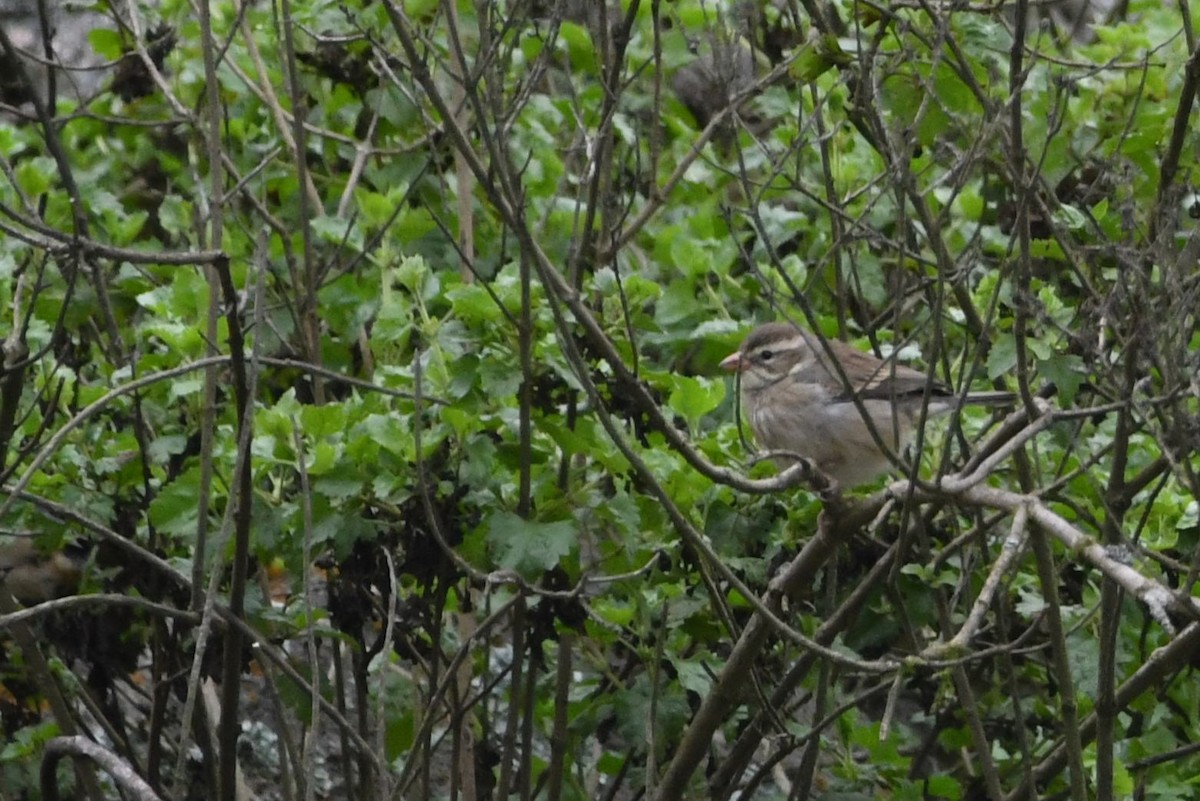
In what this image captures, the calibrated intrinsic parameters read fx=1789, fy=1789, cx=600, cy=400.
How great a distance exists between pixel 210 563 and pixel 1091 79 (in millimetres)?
2697

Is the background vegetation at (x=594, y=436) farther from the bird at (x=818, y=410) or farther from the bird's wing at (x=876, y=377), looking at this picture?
the bird at (x=818, y=410)

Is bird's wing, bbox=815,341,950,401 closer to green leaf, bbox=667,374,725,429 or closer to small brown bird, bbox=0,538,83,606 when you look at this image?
green leaf, bbox=667,374,725,429

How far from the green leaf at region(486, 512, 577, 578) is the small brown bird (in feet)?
4.50

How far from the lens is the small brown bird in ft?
15.9

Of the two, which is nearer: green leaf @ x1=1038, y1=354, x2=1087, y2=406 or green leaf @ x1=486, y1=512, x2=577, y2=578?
→ green leaf @ x1=1038, y1=354, x2=1087, y2=406

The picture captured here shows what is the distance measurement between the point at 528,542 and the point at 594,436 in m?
0.37

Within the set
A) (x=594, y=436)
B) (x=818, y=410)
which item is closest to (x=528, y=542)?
(x=594, y=436)

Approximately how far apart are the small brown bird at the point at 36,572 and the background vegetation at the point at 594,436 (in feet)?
0.65

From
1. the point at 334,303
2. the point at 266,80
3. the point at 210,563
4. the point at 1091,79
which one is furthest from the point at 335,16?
the point at 1091,79

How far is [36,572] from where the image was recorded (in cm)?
488

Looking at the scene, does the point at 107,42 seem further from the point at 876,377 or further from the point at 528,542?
the point at 876,377

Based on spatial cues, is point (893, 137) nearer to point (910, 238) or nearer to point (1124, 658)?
point (910, 238)

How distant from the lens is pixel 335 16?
5.25 meters

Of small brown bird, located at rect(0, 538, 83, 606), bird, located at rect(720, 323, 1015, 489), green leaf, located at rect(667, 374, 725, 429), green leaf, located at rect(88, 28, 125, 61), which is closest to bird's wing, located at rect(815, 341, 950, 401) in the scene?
bird, located at rect(720, 323, 1015, 489)
